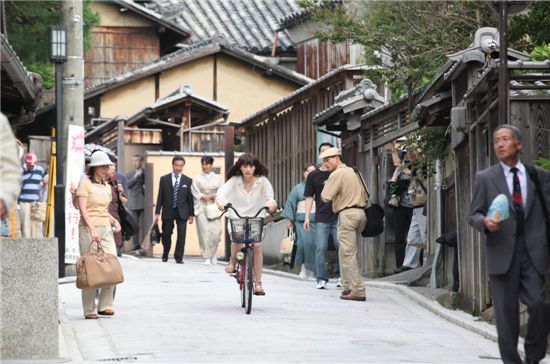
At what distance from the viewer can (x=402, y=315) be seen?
49.6 ft

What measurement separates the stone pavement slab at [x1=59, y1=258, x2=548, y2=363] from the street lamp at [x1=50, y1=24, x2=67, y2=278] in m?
2.09

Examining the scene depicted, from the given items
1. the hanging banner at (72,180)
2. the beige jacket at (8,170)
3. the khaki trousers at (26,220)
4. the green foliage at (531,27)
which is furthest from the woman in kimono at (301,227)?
the beige jacket at (8,170)

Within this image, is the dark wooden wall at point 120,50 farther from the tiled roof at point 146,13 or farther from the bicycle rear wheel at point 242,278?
the bicycle rear wheel at point 242,278

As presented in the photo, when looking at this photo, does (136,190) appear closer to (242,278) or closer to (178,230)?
(178,230)

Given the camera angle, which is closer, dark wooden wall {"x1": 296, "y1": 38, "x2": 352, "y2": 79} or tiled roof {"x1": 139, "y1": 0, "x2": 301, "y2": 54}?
dark wooden wall {"x1": 296, "y1": 38, "x2": 352, "y2": 79}

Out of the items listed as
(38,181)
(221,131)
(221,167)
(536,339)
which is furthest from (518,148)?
(221,131)

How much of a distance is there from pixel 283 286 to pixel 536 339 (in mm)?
9300

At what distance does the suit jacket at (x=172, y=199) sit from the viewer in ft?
84.9

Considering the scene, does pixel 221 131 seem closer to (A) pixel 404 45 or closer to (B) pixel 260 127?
(B) pixel 260 127

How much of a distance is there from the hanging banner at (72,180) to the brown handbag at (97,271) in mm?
6988

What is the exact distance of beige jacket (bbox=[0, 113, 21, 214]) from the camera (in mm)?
7000

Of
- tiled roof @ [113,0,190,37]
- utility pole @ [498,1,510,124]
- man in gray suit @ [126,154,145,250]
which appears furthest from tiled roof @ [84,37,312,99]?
utility pole @ [498,1,510,124]

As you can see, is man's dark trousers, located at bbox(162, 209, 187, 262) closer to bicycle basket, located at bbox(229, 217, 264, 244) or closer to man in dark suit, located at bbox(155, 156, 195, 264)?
man in dark suit, located at bbox(155, 156, 195, 264)

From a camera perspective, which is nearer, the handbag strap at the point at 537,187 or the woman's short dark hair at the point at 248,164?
the handbag strap at the point at 537,187
